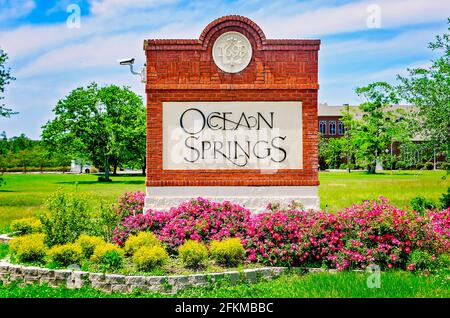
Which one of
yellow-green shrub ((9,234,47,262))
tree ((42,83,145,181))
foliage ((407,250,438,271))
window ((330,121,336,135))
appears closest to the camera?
foliage ((407,250,438,271))

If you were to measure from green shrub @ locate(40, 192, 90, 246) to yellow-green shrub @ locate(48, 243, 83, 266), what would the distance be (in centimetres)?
111

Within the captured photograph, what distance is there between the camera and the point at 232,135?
11867 millimetres

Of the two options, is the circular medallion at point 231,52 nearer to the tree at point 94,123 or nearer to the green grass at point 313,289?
the green grass at point 313,289

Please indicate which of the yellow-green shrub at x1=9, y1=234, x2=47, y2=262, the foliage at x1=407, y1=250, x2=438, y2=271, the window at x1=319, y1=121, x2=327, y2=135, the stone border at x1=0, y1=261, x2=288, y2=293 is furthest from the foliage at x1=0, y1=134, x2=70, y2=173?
the foliage at x1=407, y1=250, x2=438, y2=271

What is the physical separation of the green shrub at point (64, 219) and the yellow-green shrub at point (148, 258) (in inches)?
84.9

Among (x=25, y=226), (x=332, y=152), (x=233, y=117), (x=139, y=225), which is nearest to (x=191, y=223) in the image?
(x=139, y=225)

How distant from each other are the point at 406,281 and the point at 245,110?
5.59 m

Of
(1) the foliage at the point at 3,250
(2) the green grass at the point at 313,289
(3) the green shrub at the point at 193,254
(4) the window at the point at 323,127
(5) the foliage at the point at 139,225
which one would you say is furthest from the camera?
(4) the window at the point at 323,127

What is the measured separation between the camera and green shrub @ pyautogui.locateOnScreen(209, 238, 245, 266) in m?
8.76

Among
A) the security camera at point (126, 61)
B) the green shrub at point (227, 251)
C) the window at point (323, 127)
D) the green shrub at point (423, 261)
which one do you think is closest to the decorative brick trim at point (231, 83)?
the security camera at point (126, 61)

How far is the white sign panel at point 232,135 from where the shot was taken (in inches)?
465

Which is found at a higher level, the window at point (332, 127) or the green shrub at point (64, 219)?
the window at point (332, 127)

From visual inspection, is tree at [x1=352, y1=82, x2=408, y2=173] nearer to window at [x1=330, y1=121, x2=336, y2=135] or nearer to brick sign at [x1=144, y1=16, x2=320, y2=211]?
window at [x1=330, y1=121, x2=336, y2=135]

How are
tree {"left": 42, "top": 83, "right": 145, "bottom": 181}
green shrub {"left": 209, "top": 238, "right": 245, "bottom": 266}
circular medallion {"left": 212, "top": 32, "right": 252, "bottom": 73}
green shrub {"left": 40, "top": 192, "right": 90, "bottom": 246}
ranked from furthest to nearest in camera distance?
tree {"left": 42, "top": 83, "right": 145, "bottom": 181} → circular medallion {"left": 212, "top": 32, "right": 252, "bottom": 73} → green shrub {"left": 40, "top": 192, "right": 90, "bottom": 246} → green shrub {"left": 209, "top": 238, "right": 245, "bottom": 266}
